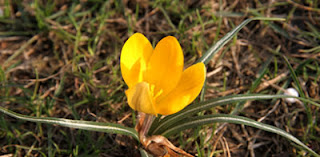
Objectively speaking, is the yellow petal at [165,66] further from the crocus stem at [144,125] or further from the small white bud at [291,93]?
the small white bud at [291,93]

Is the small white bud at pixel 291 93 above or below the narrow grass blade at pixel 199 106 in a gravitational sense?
below

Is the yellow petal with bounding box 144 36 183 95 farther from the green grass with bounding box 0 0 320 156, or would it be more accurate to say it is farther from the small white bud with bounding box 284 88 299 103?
the small white bud with bounding box 284 88 299 103

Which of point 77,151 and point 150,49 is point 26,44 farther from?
point 150,49

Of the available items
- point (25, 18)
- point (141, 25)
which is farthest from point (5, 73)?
point (141, 25)

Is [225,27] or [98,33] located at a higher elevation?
[98,33]

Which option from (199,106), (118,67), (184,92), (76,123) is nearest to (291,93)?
(199,106)

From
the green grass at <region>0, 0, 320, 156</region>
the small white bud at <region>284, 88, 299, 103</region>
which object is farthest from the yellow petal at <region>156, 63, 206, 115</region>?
the small white bud at <region>284, 88, 299, 103</region>

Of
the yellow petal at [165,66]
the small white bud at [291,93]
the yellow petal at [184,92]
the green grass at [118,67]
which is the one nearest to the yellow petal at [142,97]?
the yellow petal at [184,92]
